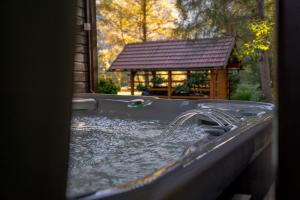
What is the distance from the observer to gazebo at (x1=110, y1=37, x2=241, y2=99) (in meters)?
9.16

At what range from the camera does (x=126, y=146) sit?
107 inches

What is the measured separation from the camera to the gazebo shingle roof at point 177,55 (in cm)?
905

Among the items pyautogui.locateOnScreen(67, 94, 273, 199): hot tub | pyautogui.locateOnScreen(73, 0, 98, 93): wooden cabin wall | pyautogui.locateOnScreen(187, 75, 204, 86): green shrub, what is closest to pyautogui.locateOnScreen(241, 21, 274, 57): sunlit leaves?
pyautogui.locateOnScreen(187, 75, 204, 86): green shrub

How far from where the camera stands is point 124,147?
268cm

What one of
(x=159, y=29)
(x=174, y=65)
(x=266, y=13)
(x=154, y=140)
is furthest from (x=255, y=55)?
(x=154, y=140)

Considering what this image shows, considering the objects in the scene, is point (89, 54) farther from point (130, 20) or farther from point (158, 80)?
point (130, 20)

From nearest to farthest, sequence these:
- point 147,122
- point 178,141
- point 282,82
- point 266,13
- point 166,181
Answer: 1. point 282,82
2. point 166,181
3. point 178,141
4. point 147,122
5. point 266,13

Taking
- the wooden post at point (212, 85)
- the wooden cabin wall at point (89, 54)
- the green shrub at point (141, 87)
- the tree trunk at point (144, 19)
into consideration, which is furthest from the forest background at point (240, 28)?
the wooden cabin wall at point (89, 54)

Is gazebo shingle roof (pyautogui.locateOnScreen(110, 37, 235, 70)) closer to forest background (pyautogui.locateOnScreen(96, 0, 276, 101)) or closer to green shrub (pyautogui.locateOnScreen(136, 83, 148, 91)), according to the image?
forest background (pyautogui.locateOnScreen(96, 0, 276, 101))

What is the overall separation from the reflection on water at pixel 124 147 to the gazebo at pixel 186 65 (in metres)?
5.35

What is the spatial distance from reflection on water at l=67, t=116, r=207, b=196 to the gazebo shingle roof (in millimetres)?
5287

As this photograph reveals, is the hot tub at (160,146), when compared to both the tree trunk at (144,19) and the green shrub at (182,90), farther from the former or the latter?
the tree trunk at (144,19)

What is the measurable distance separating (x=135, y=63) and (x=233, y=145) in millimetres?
8769

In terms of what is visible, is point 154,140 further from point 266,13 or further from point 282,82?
point 266,13
